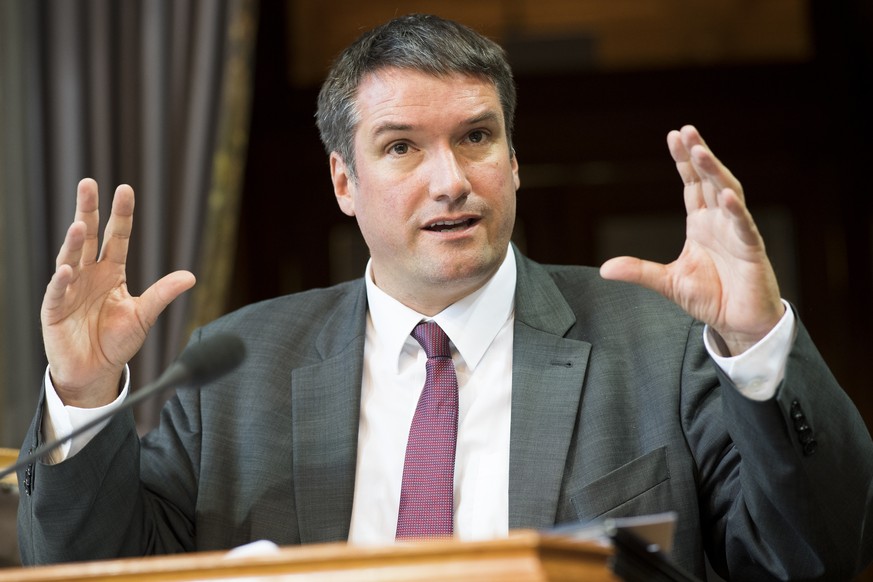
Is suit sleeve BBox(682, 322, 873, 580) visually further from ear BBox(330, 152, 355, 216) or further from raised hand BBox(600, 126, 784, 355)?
ear BBox(330, 152, 355, 216)

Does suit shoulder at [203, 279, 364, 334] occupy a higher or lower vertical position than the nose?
lower

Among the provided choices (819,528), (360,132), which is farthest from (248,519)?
(819,528)

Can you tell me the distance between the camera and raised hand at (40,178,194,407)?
1544 millimetres

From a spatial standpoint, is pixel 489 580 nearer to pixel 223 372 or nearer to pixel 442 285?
pixel 223 372

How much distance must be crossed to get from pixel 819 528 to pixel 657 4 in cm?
319

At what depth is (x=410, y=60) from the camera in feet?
6.26

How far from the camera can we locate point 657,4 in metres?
4.34

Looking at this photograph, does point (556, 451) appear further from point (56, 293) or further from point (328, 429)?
point (56, 293)

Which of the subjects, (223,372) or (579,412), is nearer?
(223,372)

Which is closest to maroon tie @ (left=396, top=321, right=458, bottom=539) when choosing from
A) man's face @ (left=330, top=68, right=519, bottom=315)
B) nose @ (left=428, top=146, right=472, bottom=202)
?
man's face @ (left=330, top=68, right=519, bottom=315)

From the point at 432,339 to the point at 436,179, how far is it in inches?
10.3

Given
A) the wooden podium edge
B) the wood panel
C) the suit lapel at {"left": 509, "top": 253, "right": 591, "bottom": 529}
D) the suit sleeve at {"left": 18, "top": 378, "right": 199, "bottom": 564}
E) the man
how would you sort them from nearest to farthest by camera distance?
the wooden podium edge → the man → the suit sleeve at {"left": 18, "top": 378, "right": 199, "bottom": 564} → the suit lapel at {"left": 509, "top": 253, "right": 591, "bottom": 529} → the wood panel

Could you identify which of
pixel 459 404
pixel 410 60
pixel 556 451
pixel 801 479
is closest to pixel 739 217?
pixel 801 479

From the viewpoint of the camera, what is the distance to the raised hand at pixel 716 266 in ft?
4.66
